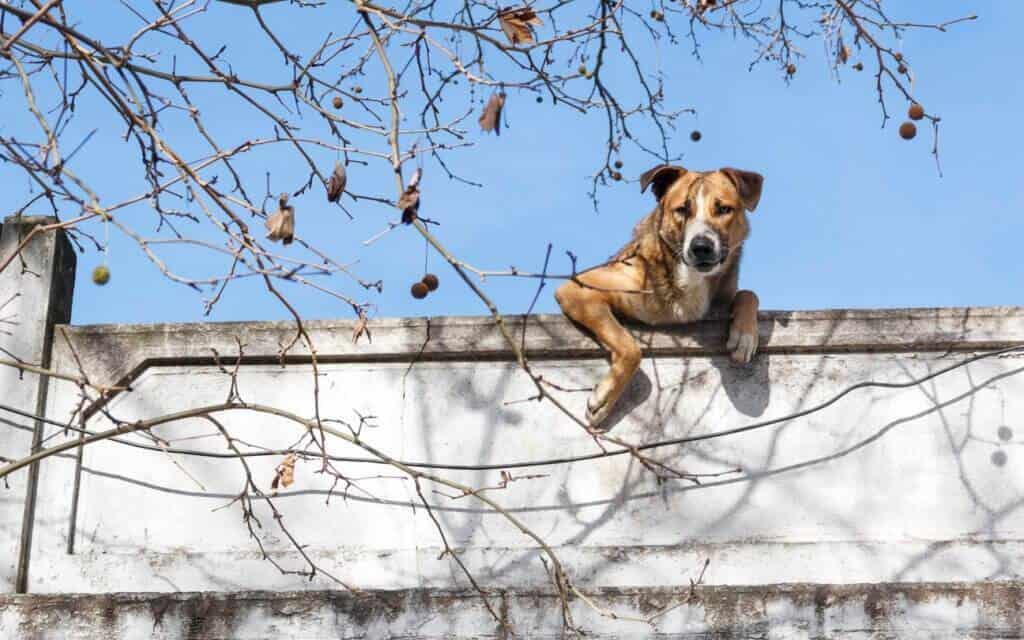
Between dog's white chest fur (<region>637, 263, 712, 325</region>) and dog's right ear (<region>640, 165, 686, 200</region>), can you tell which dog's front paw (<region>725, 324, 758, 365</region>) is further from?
dog's right ear (<region>640, 165, 686, 200</region>)

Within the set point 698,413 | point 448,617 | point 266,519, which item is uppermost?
point 698,413

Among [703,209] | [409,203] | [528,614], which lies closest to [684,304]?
[703,209]

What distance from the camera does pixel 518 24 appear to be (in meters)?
5.30

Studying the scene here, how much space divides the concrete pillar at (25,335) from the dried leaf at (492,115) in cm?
209

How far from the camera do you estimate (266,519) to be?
20.4ft

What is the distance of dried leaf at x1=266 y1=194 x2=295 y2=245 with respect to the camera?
503 cm

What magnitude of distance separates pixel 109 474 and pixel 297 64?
1.72 m

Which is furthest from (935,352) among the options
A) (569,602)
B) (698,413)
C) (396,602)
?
(396,602)

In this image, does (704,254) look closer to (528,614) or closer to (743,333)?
(743,333)

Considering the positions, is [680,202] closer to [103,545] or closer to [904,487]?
[904,487]

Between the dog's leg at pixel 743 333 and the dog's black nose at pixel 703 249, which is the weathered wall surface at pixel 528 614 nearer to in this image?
the dog's leg at pixel 743 333

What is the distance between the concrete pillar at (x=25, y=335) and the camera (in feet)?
20.4

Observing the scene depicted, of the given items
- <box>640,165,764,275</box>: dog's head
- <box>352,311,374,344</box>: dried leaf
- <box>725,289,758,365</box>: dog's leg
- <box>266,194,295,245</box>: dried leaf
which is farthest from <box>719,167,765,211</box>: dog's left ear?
<box>266,194,295,245</box>: dried leaf

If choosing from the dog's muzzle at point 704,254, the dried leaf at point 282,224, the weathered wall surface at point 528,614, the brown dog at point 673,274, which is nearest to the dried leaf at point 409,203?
the dried leaf at point 282,224
